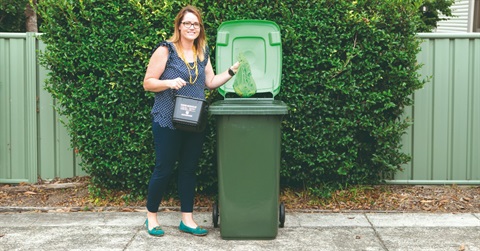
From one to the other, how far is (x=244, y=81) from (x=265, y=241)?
4.56ft

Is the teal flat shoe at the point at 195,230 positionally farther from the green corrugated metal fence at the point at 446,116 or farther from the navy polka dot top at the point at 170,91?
the green corrugated metal fence at the point at 446,116

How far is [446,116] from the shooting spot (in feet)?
22.7

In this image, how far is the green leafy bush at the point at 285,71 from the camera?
6.12 metres

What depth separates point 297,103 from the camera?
20.3 feet

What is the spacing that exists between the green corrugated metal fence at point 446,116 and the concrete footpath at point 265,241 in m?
0.89

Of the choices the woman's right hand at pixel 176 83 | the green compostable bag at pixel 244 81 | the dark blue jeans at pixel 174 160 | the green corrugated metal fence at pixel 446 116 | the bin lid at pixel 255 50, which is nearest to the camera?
the woman's right hand at pixel 176 83

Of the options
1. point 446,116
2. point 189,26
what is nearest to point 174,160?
point 189,26

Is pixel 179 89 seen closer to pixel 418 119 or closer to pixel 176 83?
pixel 176 83

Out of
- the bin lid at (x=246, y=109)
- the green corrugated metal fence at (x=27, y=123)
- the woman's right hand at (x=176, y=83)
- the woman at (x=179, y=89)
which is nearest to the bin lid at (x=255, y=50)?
the woman at (x=179, y=89)

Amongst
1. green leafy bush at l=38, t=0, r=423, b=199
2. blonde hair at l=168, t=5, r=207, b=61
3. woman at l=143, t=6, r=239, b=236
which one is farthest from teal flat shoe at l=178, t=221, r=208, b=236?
blonde hair at l=168, t=5, r=207, b=61

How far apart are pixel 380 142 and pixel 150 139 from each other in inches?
87.2

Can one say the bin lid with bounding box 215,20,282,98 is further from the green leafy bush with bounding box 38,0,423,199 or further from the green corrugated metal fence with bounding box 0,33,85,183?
the green corrugated metal fence with bounding box 0,33,85,183

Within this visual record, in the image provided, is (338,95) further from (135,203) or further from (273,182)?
(135,203)

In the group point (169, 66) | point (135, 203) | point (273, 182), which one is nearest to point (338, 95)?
point (273, 182)
